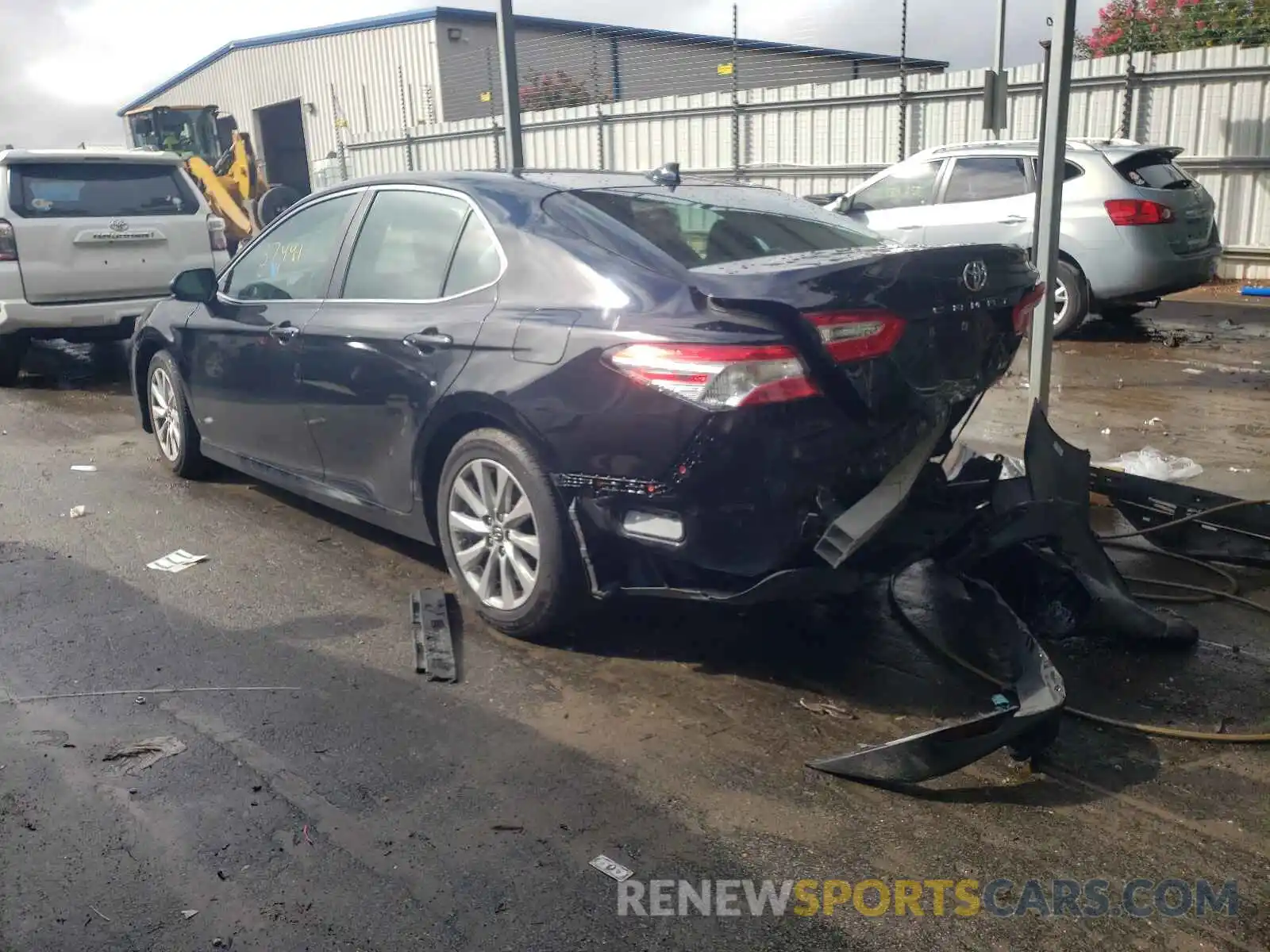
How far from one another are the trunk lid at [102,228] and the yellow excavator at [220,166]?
5712 mm

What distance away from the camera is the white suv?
9.34 meters

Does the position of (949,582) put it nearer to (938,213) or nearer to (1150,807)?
(1150,807)

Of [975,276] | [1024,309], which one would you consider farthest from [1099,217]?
[975,276]

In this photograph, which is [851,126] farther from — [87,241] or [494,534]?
[494,534]

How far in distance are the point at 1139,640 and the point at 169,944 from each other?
318 centimetres

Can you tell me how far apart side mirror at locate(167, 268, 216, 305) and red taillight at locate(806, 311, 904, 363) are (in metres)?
3.66

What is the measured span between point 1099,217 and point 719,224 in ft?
23.8

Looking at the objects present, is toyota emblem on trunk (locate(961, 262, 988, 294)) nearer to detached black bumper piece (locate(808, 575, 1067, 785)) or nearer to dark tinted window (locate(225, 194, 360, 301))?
detached black bumper piece (locate(808, 575, 1067, 785))

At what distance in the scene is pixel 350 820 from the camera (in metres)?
3.11

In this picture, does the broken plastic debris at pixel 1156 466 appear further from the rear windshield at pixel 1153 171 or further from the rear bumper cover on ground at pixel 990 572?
the rear windshield at pixel 1153 171

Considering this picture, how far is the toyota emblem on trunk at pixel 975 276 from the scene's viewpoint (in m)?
3.83

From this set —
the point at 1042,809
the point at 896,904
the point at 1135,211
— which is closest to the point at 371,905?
the point at 896,904

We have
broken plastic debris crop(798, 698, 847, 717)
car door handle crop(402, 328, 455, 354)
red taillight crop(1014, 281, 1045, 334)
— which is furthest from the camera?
car door handle crop(402, 328, 455, 354)

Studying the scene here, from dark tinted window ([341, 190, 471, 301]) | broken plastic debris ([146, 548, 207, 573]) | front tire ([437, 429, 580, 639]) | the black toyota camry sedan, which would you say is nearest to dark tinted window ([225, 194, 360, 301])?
the black toyota camry sedan
